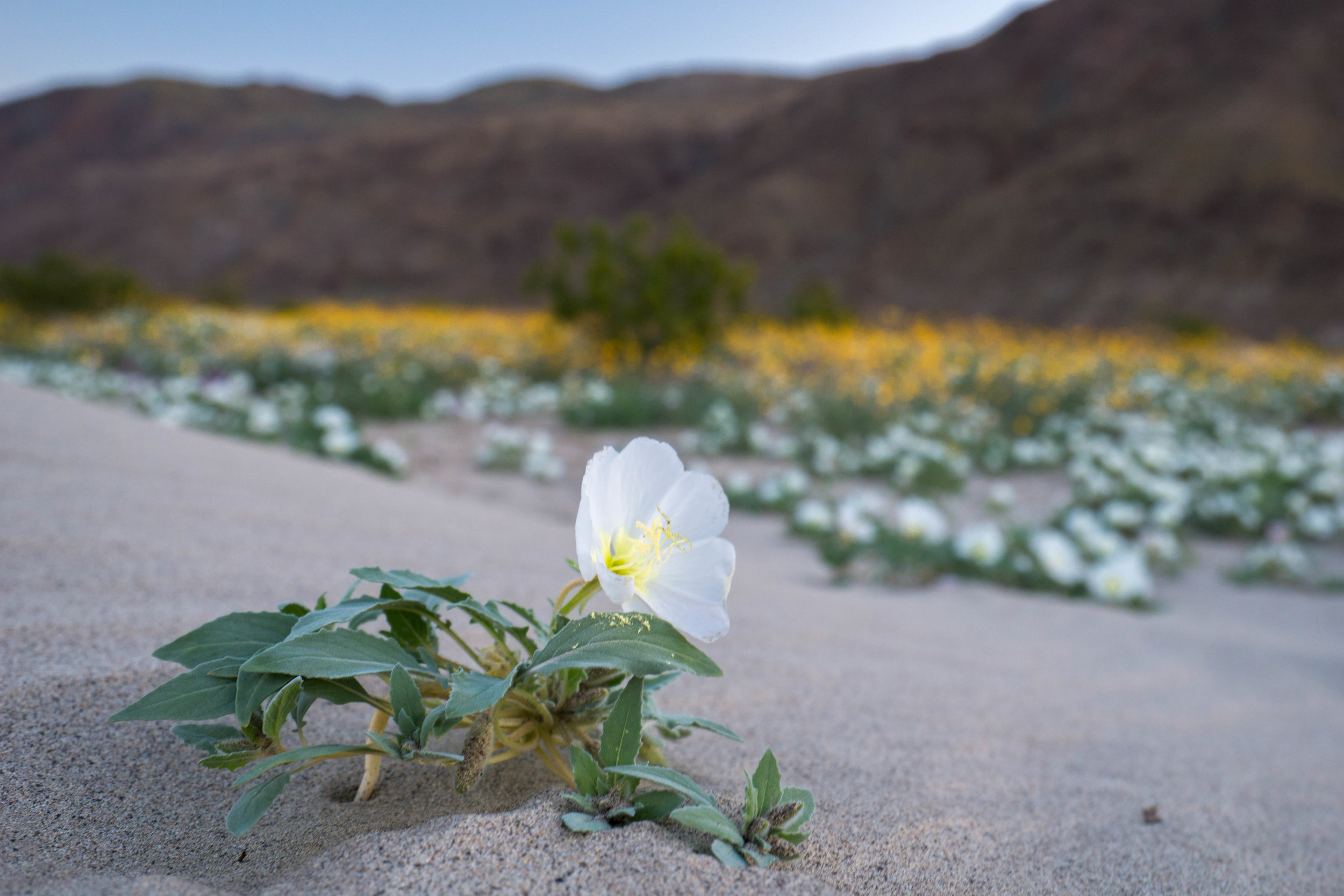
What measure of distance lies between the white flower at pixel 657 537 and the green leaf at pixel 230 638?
1.07ft

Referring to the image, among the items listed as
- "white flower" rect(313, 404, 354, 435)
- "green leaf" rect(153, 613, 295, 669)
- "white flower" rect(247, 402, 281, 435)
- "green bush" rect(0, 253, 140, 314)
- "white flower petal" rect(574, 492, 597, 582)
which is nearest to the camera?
"white flower petal" rect(574, 492, 597, 582)

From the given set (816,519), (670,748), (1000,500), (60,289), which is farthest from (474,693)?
(60,289)

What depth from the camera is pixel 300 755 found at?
0.74 meters

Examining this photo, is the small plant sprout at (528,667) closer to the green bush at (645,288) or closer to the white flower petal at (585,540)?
the white flower petal at (585,540)

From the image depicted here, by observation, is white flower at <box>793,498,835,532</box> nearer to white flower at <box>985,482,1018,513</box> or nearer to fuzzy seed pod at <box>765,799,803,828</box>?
white flower at <box>985,482,1018,513</box>

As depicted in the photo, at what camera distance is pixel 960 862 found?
905mm

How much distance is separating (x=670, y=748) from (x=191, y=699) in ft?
1.89

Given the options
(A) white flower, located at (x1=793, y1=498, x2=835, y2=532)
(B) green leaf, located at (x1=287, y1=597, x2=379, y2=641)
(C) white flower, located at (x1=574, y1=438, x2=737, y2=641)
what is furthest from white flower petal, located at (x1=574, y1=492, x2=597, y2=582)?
(A) white flower, located at (x1=793, y1=498, x2=835, y2=532)

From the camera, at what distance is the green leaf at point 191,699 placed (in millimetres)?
738

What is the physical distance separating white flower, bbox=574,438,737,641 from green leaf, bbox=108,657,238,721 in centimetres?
35

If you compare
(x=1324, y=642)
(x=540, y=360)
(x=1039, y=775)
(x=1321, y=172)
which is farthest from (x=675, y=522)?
(x=1321, y=172)

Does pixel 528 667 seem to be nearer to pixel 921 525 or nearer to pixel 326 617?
pixel 326 617

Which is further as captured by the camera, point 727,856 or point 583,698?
point 583,698

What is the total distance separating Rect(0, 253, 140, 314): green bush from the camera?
13.7 metres
